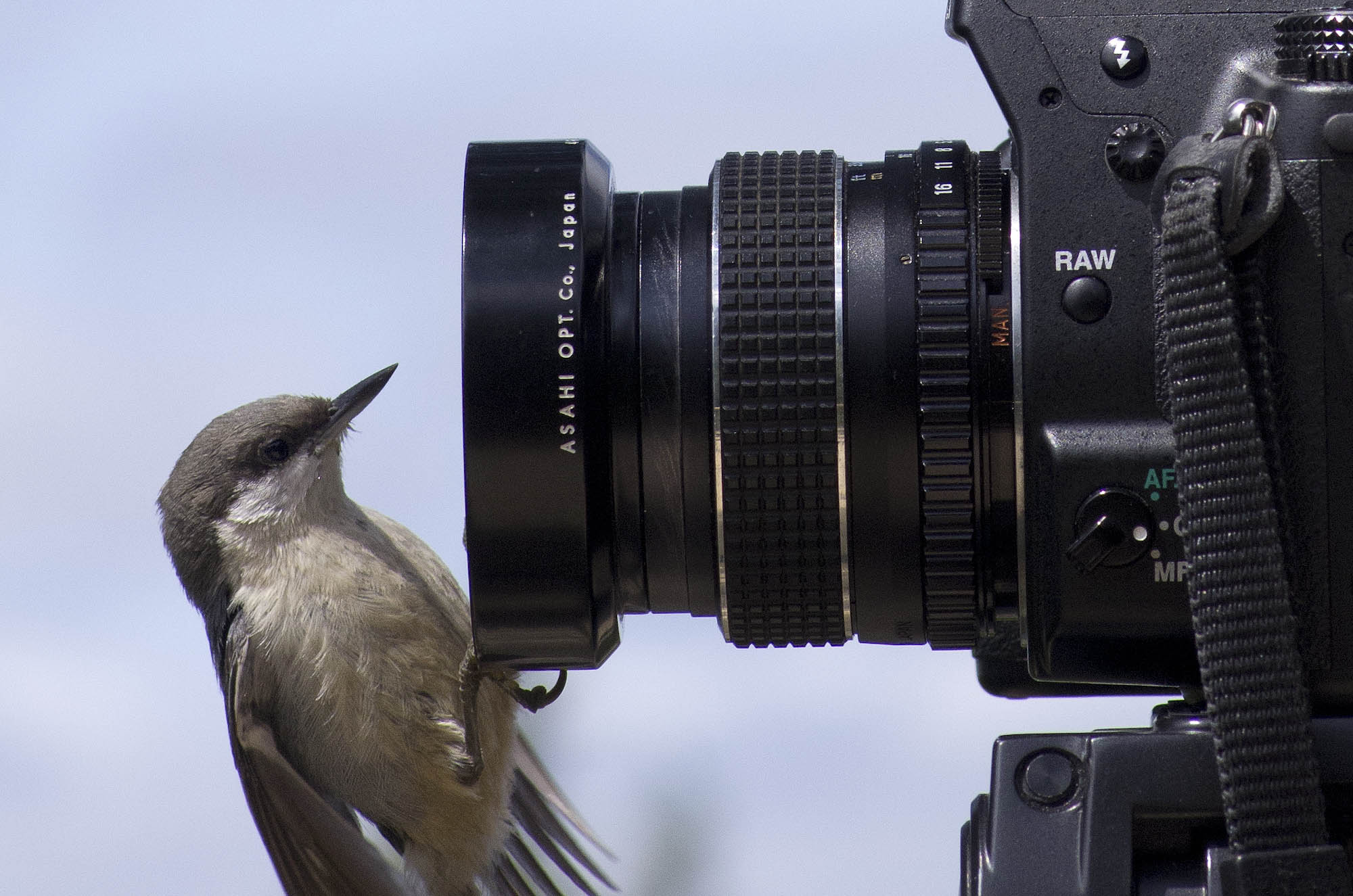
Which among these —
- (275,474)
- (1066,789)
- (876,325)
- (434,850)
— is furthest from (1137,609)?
(275,474)

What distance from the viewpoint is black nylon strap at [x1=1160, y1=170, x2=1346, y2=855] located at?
0.91 meters

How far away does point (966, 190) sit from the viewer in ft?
3.72

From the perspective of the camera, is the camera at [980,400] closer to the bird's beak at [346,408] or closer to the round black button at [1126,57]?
the round black button at [1126,57]

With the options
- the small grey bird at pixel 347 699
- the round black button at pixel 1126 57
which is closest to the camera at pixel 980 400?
the round black button at pixel 1126 57

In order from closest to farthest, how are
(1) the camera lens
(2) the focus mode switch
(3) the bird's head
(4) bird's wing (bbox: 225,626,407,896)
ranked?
(2) the focus mode switch, (1) the camera lens, (4) bird's wing (bbox: 225,626,407,896), (3) the bird's head

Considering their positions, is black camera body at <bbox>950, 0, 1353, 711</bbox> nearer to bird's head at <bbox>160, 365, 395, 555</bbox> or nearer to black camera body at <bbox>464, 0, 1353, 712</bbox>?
black camera body at <bbox>464, 0, 1353, 712</bbox>

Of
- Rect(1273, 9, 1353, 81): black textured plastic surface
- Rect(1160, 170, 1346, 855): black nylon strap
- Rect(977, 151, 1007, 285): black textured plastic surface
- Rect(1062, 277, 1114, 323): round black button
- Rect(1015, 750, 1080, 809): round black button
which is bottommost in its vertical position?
Rect(1015, 750, 1080, 809): round black button

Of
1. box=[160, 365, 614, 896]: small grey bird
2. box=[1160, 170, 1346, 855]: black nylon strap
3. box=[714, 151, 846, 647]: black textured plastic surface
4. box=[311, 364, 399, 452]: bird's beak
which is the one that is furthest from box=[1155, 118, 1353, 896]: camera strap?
box=[311, 364, 399, 452]: bird's beak

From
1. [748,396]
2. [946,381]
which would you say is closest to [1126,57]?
[946,381]

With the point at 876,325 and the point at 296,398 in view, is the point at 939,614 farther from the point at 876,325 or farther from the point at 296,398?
the point at 296,398

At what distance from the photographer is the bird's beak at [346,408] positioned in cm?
183

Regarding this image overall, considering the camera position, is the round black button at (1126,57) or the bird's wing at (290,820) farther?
the bird's wing at (290,820)

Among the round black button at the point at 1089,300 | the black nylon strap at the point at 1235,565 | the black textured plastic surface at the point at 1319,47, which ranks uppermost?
the black textured plastic surface at the point at 1319,47

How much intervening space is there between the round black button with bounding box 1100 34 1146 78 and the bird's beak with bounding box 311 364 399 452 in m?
1.07
